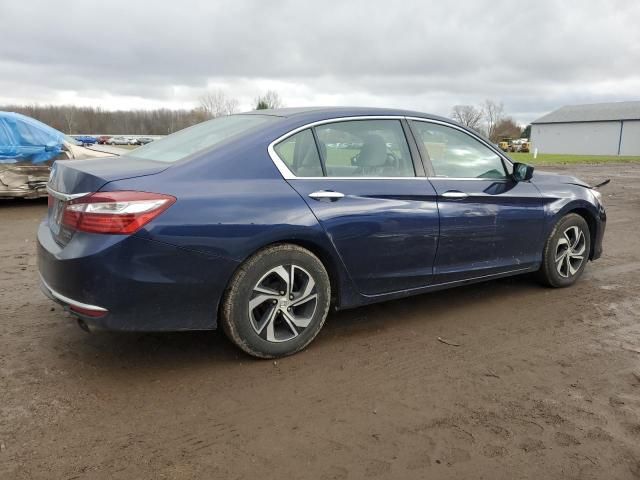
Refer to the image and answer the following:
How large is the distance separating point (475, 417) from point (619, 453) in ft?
Result: 2.22

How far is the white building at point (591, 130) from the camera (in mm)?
65250

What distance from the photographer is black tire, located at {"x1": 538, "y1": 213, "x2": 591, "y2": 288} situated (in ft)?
15.6

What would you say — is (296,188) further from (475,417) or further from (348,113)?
(475,417)

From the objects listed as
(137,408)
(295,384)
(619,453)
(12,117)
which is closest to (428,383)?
(295,384)

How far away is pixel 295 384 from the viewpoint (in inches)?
121

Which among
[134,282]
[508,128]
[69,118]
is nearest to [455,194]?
[134,282]

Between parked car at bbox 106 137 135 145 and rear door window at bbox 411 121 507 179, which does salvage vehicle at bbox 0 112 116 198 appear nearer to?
rear door window at bbox 411 121 507 179

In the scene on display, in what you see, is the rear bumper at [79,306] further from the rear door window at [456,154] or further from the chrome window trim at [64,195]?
the rear door window at [456,154]

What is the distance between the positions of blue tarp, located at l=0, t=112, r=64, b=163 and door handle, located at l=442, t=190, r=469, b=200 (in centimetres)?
779

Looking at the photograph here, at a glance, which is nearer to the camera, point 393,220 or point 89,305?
point 89,305

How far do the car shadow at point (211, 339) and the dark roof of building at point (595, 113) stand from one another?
2887 inches

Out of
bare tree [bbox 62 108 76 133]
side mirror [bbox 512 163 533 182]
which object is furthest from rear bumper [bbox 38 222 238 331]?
bare tree [bbox 62 108 76 133]

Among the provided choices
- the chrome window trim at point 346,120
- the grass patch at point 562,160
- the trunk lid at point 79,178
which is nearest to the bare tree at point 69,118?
the grass patch at point 562,160

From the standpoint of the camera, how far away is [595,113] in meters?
72.4
